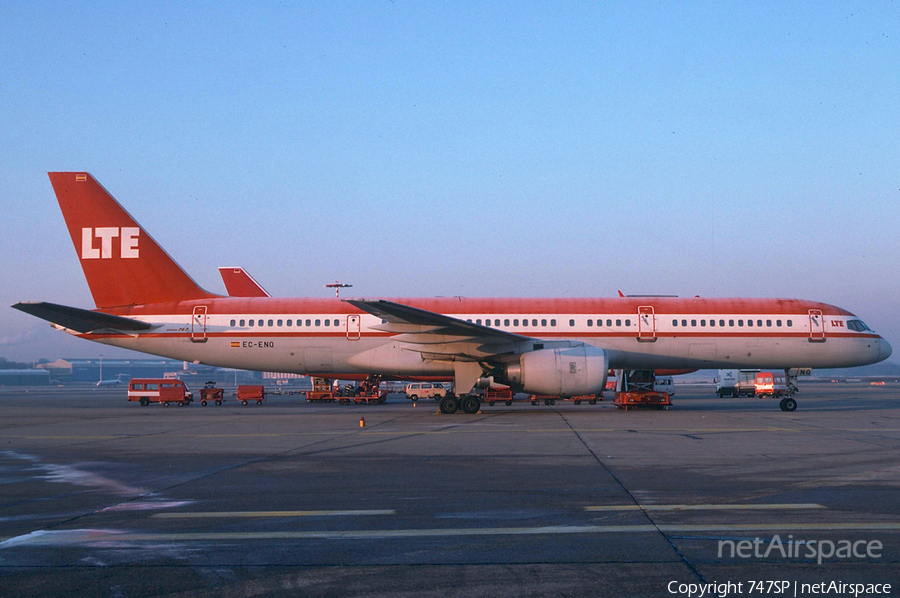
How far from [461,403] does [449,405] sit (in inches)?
20.5

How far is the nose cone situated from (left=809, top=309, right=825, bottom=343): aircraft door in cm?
280

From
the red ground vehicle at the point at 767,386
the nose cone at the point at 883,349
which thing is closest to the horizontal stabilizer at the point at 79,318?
the nose cone at the point at 883,349

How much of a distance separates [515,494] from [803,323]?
2225 cm

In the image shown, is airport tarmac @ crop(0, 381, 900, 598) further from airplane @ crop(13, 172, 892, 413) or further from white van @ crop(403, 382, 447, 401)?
white van @ crop(403, 382, 447, 401)

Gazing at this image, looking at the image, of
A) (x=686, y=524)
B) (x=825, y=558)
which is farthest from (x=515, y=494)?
(x=825, y=558)

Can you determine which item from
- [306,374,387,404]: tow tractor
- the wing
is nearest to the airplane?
the wing

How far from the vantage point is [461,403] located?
24812 mm

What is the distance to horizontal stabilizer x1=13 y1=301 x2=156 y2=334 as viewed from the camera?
23016mm

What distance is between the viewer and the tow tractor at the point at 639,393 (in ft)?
90.4

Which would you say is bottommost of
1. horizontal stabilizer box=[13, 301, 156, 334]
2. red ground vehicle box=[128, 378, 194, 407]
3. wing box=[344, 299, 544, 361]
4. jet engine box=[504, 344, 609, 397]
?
red ground vehicle box=[128, 378, 194, 407]

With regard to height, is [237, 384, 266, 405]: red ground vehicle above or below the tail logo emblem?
below

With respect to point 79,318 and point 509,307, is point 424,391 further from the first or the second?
point 79,318

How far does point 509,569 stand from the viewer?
546 cm

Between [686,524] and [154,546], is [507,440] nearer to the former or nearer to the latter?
[686,524]
